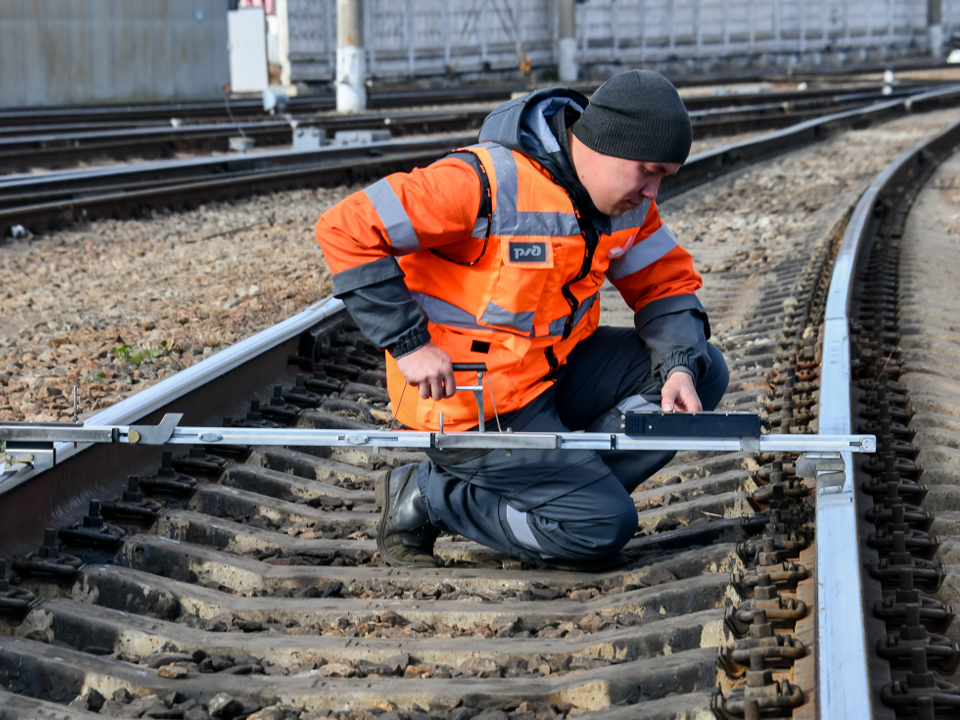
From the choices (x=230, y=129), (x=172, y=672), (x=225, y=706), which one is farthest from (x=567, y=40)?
(x=225, y=706)

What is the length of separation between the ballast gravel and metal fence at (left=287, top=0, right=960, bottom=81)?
20.8 m

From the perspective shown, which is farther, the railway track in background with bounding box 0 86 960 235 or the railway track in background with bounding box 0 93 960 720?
the railway track in background with bounding box 0 86 960 235

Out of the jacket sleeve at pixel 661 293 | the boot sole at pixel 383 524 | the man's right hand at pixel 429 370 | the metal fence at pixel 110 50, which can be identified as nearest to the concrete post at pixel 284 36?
the metal fence at pixel 110 50

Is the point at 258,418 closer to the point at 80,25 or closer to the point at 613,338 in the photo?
the point at 613,338

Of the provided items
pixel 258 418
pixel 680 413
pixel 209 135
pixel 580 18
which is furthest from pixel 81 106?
pixel 680 413

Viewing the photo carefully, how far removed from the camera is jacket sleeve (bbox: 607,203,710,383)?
11.3 ft

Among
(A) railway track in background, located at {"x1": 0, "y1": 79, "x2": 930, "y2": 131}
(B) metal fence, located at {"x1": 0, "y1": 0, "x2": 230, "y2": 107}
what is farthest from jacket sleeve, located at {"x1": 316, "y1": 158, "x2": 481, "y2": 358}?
(B) metal fence, located at {"x1": 0, "y1": 0, "x2": 230, "y2": 107}

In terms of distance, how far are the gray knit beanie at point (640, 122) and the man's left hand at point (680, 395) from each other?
0.65 meters

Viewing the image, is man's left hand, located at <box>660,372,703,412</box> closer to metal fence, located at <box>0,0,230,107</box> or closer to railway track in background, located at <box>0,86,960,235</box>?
railway track in background, located at <box>0,86,960,235</box>

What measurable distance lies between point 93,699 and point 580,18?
35.8 metres

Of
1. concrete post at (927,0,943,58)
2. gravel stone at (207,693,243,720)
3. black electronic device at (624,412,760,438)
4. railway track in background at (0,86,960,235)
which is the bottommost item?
gravel stone at (207,693,243,720)

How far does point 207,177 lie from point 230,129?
5568mm

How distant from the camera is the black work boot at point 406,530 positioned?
329 centimetres

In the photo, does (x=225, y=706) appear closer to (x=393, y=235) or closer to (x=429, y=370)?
(x=429, y=370)
